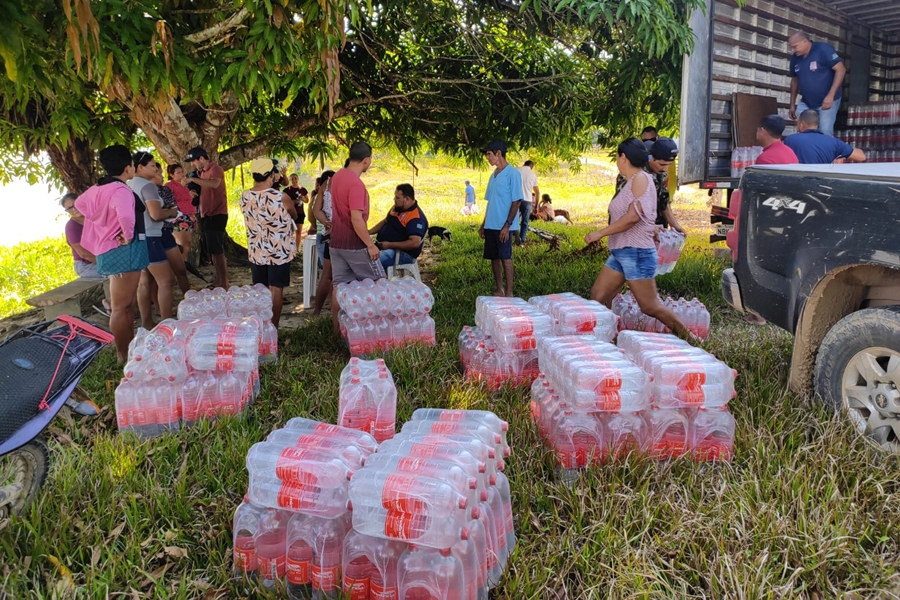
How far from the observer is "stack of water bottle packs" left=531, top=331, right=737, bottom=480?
10.2ft

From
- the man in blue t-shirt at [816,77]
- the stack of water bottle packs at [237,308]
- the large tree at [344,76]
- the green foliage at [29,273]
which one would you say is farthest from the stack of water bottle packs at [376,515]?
the green foliage at [29,273]

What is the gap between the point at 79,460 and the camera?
332 centimetres

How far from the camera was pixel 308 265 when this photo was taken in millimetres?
7805

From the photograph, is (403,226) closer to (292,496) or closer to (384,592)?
(292,496)

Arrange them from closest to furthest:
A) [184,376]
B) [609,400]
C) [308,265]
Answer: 1. [609,400]
2. [184,376]
3. [308,265]

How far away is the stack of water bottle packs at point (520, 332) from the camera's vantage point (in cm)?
433

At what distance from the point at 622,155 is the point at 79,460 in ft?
13.8

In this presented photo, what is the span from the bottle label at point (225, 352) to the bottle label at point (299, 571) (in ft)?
6.44

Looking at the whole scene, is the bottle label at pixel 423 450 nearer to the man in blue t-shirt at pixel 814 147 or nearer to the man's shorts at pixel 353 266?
the man's shorts at pixel 353 266

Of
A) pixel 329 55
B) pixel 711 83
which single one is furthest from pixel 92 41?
pixel 711 83

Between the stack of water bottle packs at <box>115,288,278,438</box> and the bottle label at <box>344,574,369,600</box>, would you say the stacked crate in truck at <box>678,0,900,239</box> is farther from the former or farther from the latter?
the bottle label at <box>344,574,369,600</box>

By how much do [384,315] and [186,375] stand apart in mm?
1938

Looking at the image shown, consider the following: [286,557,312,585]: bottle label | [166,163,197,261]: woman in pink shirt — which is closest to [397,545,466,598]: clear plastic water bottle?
[286,557,312,585]: bottle label

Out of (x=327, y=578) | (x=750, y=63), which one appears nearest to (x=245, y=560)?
(x=327, y=578)
